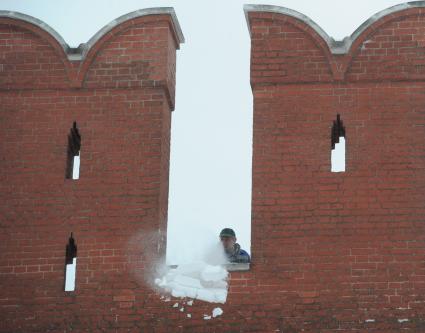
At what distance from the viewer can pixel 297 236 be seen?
18.7 metres

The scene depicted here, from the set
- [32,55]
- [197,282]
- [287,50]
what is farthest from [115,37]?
[197,282]

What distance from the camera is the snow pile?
18547 mm

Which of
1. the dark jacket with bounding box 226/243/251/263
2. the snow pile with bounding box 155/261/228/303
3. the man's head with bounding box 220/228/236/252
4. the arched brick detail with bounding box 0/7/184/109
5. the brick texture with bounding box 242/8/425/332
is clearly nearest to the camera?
the brick texture with bounding box 242/8/425/332

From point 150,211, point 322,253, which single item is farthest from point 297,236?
point 150,211

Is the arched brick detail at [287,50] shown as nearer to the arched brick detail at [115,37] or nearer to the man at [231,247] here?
the arched brick detail at [115,37]

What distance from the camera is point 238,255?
1902cm

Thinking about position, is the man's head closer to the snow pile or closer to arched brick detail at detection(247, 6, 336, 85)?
the snow pile

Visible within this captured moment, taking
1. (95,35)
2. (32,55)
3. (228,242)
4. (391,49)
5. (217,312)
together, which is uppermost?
(95,35)

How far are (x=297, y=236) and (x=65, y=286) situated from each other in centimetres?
249

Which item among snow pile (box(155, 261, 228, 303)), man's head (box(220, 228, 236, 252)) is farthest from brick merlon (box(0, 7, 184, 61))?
snow pile (box(155, 261, 228, 303))

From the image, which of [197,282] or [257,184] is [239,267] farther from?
[257,184]

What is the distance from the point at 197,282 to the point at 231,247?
618mm

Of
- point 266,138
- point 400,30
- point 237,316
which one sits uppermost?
point 400,30

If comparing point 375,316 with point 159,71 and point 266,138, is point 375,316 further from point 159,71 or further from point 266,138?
point 159,71
